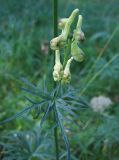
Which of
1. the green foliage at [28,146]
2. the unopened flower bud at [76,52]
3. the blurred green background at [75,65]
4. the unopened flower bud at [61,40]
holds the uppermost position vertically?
the blurred green background at [75,65]

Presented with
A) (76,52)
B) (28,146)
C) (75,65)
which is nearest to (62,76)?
(76,52)

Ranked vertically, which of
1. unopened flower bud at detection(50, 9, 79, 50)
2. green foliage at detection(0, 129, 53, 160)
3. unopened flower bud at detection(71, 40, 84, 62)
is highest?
unopened flower bud at detection(50, 9, 79, 50)

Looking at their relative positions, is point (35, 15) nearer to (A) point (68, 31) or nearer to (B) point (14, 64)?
(B) point (14, 64)

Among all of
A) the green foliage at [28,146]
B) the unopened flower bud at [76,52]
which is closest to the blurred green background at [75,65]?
the green foliage at [28,146]

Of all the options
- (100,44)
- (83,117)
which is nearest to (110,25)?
(100,44)

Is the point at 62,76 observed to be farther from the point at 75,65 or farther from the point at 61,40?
the point at 75,65

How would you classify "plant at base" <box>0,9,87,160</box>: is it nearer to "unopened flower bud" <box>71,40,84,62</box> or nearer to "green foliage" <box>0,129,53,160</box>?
"unopened flower bud" <box>71,40,84,62</box>

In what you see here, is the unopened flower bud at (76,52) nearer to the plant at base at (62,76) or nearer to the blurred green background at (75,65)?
the plant at base at (62,76)

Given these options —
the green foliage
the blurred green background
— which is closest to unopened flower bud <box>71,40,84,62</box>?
the blurred green background
